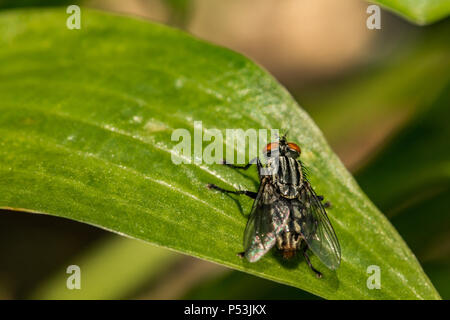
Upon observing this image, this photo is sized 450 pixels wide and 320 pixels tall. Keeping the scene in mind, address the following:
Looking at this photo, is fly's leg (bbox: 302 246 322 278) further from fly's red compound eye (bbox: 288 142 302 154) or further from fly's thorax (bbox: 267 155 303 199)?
fly's red compound eye (bbox: 288 142 302 154)

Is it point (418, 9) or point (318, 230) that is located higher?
point (418, 9)

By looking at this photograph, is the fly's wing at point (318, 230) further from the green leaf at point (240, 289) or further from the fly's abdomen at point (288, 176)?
the green leaf at point (240, 289)

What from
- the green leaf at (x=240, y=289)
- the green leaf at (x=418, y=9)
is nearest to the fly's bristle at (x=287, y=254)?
the green leaf at (x=418, y=9)

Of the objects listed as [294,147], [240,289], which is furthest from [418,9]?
[240,289]

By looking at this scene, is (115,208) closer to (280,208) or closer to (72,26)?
(280,208)

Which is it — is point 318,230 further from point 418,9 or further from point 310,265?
point 418,9
